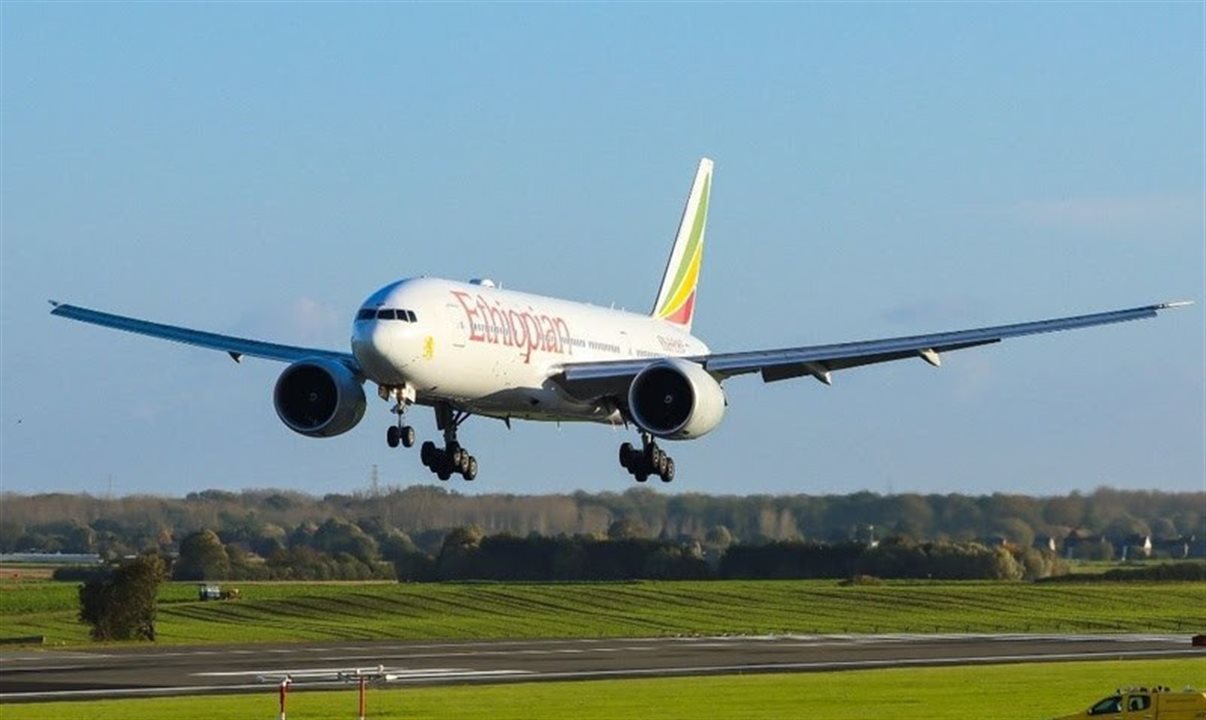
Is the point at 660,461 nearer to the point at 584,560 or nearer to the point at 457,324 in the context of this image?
the point at 457,324

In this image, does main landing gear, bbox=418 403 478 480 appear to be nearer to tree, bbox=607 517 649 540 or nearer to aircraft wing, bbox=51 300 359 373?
aircraft wing, bbox=51 300 359 373

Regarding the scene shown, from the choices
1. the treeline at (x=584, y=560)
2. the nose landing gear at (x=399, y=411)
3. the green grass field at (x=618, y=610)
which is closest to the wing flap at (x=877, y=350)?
the nose landing gear at (x=399, y=411)

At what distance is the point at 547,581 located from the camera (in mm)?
121312

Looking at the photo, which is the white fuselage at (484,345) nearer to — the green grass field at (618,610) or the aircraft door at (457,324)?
the aircraft door at (457,324)

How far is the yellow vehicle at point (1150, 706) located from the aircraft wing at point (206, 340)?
75.3 ft

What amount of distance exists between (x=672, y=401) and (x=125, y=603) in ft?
141

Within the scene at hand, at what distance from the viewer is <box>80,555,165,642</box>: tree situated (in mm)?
103812

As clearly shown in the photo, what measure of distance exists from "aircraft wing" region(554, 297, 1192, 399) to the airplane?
0.14 ft

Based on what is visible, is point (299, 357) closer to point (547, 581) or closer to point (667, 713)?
point (667, 713)

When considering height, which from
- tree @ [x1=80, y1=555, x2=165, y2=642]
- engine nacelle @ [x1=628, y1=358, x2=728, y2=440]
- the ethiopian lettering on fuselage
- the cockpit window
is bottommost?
tree @ [x1=80, y1=555, x2=165, y2=642]

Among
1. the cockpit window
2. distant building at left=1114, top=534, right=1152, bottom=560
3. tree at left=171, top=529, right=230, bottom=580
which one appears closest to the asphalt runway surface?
the cockpit window

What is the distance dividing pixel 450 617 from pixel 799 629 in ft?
55.7

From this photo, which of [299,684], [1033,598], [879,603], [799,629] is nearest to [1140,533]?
[1033,598]

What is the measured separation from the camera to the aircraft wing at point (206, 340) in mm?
68944
